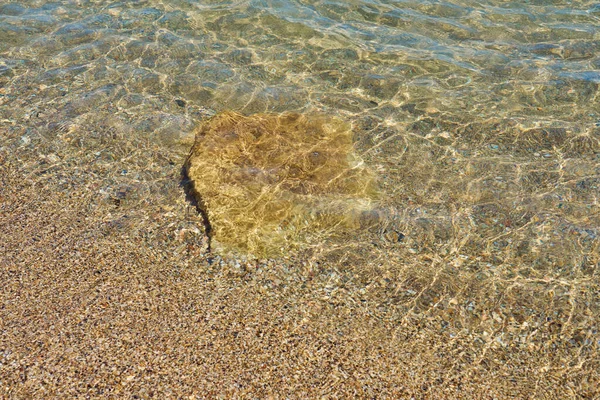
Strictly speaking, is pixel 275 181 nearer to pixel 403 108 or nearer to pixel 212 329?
pixel 212 329

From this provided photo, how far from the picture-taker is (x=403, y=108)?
6.46 metres

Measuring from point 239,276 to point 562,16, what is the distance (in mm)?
7288

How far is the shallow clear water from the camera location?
4.52 m

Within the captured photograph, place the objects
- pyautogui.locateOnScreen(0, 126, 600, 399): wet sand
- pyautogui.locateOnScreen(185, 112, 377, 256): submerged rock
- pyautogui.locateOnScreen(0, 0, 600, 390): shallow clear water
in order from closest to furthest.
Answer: pyautogui.locateOnScreen(0, 126, 600, 399): wet sand → pyautogui.locateOnScreen(0, 0, 600, 390): shallow clear water → pyautogui.locateOnScreen(185, 112, 377, 256): submerged rock

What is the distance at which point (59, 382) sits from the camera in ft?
11.4

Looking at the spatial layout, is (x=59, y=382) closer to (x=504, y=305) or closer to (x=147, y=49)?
(x=504, y=305)

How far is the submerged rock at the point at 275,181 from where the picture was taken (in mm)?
4738

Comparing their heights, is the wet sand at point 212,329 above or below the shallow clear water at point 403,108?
below

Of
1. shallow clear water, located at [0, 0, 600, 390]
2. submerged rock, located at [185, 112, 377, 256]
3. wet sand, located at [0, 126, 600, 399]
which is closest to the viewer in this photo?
wet sand, located at [0, 126, 600, 399]

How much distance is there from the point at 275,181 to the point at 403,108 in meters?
2.24

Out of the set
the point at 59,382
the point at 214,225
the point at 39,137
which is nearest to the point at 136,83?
the point at 39,137

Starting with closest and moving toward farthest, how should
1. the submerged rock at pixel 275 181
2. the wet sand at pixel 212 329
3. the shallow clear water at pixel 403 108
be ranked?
the wet sand at pixel 212 329 → the shallow clear water at pixel 403 108 → the submerged rock at pixel 275 181

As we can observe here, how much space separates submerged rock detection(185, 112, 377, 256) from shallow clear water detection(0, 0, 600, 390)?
240 mm

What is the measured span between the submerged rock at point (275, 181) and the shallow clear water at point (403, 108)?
0.24 metres
